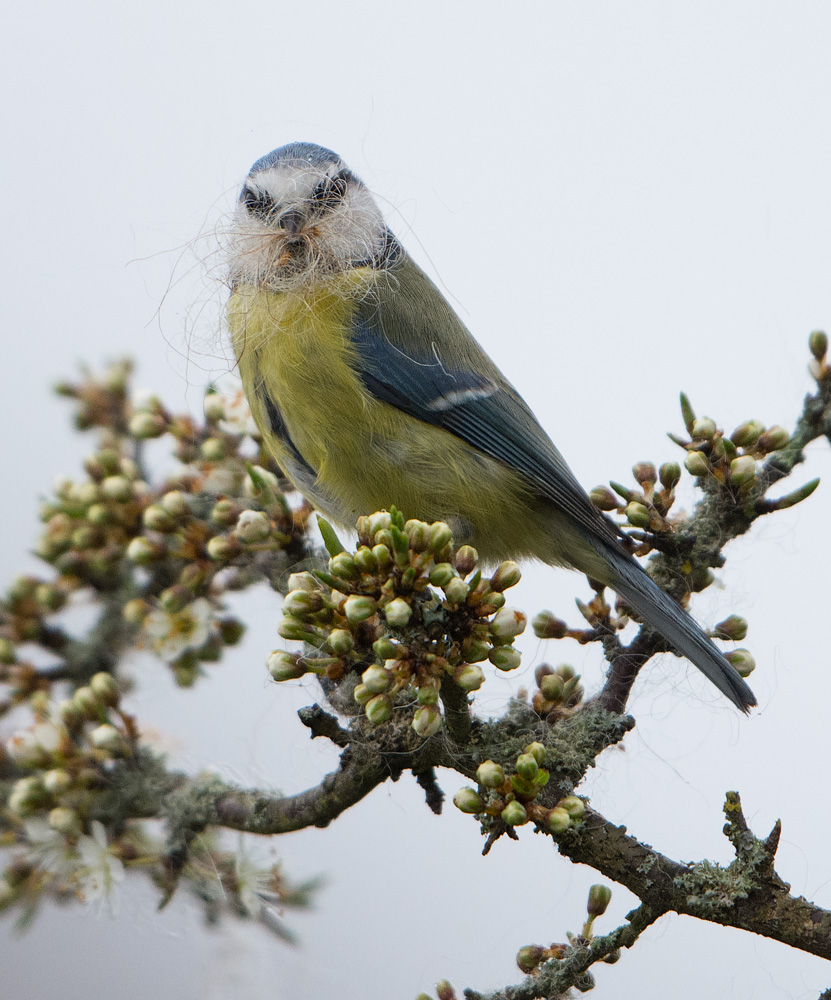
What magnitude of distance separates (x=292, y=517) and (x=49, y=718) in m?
0.33

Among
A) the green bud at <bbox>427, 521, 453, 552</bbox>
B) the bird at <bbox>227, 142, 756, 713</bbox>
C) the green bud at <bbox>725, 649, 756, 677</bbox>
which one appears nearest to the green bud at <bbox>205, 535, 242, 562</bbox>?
the bird at <bbox>227, 142, 756, 713</bbox>

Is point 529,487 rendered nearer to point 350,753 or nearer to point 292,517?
point 292,517

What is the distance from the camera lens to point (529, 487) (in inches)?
45.7

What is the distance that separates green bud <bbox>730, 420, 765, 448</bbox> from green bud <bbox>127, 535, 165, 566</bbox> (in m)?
0.63

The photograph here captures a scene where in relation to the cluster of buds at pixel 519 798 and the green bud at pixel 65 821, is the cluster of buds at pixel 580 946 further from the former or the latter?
the green bud at pixel 65 821

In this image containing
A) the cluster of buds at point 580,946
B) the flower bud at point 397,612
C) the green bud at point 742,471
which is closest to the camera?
the flower bud at point 397,612

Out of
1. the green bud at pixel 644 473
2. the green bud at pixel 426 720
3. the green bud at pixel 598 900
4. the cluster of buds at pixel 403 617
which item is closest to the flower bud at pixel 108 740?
the cluster of buds at pixel 403 617

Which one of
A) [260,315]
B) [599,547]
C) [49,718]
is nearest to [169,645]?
[49,718]

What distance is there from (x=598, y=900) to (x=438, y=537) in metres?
0.38

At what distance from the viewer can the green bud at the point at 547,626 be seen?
1.00 m

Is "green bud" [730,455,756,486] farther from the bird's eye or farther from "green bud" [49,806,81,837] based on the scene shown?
"green bud" [49,806,81,837]

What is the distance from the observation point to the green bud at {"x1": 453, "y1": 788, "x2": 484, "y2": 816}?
2.44 feet

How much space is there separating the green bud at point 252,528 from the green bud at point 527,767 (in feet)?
1.28

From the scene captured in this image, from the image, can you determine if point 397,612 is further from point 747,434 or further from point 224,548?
point 747,434
